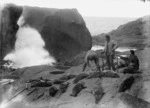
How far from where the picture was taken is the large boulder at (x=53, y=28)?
29391 millimetres

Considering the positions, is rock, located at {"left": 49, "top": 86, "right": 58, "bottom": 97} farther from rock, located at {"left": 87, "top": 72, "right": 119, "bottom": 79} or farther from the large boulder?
the large boulder

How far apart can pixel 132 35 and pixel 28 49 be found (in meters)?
17.0

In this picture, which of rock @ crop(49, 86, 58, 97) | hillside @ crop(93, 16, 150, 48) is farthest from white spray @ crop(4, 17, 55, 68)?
hillside @ crop(93, 16, 150, 48)

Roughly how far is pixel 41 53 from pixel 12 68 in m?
3.58

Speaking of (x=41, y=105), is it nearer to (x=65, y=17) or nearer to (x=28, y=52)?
(x=28, y=52)

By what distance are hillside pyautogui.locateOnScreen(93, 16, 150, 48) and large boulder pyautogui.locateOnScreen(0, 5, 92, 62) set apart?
31.8 ft

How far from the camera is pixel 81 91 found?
16812 millimetres

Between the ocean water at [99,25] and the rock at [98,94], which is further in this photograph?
the ocean water at [99,25]

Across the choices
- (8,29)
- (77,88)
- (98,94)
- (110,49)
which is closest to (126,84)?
(98,94)

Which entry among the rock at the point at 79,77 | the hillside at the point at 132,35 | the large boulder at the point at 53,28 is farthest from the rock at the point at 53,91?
the hillside at the point at 132,35

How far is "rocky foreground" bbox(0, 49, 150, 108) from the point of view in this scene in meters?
14.8

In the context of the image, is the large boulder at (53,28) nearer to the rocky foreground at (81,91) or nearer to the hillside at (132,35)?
the rocky foreground at (81,91)

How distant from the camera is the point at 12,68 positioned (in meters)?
26.5

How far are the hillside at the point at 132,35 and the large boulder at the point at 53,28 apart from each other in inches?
382
